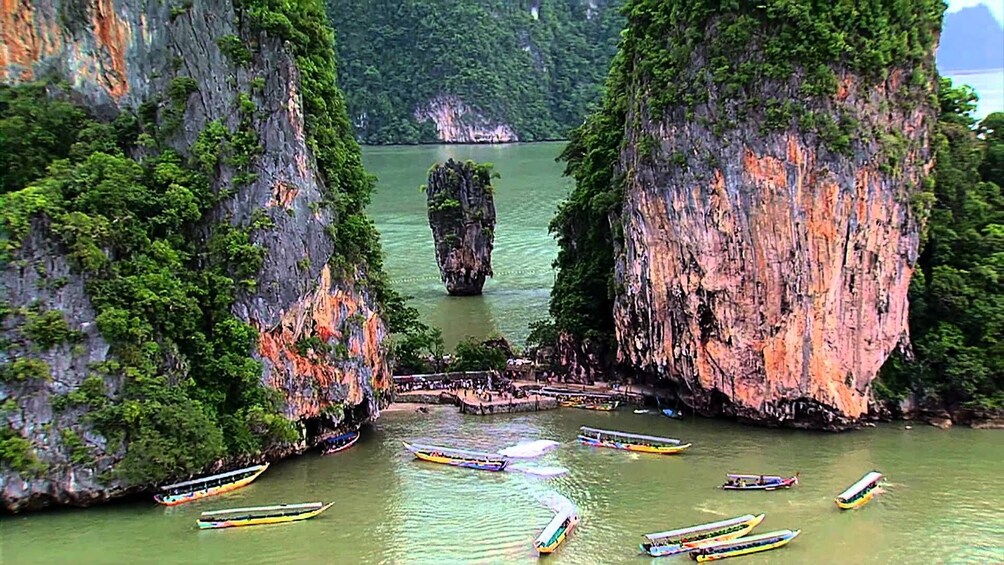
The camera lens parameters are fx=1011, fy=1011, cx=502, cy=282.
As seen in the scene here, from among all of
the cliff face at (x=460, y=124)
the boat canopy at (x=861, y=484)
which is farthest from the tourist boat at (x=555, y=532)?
the cliff face at (x=460, y=124)

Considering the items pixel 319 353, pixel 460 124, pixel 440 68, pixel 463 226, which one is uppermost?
pixel 440 68

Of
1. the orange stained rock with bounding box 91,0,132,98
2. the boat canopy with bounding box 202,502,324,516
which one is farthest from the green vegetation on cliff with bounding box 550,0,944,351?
the orange stained rock with bounding box 91,0,132,98

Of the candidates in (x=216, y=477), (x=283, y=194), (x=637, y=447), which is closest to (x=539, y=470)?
(x=637, y=447)

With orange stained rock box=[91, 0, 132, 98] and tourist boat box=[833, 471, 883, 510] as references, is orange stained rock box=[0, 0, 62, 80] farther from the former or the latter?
tourist boat box=[833, 471, 883, 510]

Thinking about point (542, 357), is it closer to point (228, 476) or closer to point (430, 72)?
point (228, 476)

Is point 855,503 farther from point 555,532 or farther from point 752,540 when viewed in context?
point 555,532
